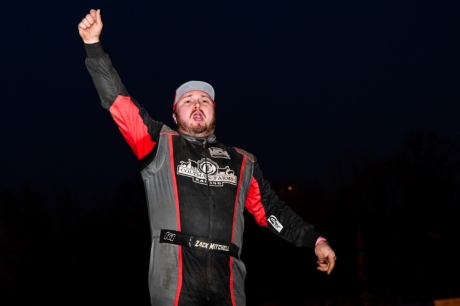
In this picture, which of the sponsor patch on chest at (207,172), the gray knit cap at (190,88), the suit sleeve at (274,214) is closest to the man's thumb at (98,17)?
the gray knit cap at (190,88)

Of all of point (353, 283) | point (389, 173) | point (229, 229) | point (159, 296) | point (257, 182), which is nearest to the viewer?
point (159, 296)

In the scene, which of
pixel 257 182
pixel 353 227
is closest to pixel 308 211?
pixel 353 227

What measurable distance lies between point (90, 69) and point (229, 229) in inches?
64.1

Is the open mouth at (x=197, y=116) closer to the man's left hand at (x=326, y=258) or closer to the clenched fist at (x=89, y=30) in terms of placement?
the clenched fist at (x=89, y=30)

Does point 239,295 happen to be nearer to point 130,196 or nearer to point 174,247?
point 174,247

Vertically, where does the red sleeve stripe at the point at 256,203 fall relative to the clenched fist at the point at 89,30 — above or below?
below

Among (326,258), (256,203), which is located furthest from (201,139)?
(326,258)

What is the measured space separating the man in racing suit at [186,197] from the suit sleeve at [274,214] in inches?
4.0

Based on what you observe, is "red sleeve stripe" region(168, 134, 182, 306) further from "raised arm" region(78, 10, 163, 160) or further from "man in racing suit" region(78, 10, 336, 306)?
"raised arm" region(78, 10, 163, 160)

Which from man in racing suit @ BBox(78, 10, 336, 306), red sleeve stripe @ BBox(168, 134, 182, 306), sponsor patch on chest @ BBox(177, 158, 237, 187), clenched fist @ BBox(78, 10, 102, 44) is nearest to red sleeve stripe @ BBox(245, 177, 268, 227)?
man in racing suit @ BBox(78, 10, 336, 306)

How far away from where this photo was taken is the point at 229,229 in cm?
408

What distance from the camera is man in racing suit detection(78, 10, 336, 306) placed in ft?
12.4

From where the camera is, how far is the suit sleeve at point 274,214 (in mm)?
4588

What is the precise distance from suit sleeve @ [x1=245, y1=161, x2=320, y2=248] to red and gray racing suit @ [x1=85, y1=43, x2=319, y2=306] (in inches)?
14.8
